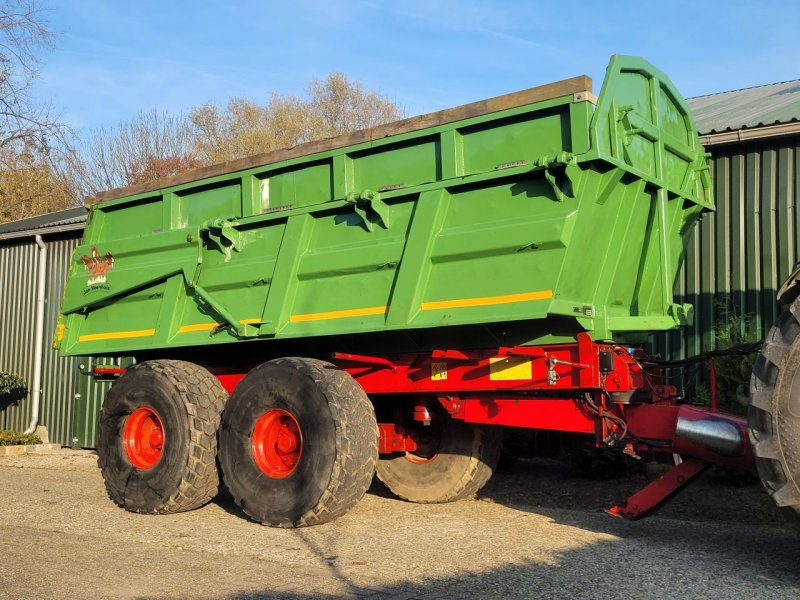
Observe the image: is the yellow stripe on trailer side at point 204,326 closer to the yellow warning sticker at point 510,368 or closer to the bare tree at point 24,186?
the yellow warning sticker at point 510,368

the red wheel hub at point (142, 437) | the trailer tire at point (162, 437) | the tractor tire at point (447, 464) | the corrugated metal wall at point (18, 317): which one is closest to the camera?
the trailer tire at point (162, 437)

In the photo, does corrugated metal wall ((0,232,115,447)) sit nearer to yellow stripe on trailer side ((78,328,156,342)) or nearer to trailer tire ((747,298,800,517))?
yellow stripe on trailer side ((78,328,156,342))

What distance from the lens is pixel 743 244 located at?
9.51 m

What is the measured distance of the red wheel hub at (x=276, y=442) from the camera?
7164 mm

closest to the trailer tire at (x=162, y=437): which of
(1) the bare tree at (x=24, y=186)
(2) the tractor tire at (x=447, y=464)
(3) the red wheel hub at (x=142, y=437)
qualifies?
(3) the red wheel hub at (x=142, y=437)

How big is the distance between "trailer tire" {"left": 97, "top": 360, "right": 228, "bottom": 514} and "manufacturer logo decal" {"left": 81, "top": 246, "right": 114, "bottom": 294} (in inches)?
47.3

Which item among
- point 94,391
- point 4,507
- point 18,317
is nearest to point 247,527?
point 4,507

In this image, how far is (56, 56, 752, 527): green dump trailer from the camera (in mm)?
6250

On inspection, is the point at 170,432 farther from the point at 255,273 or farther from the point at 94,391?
the point at 94,391

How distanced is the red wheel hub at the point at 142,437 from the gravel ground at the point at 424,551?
21.8 inches

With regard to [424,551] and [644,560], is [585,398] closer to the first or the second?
[644,560]

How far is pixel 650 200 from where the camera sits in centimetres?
688

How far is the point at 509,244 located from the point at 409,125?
1.46 m

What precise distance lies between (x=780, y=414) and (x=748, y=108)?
749cm
